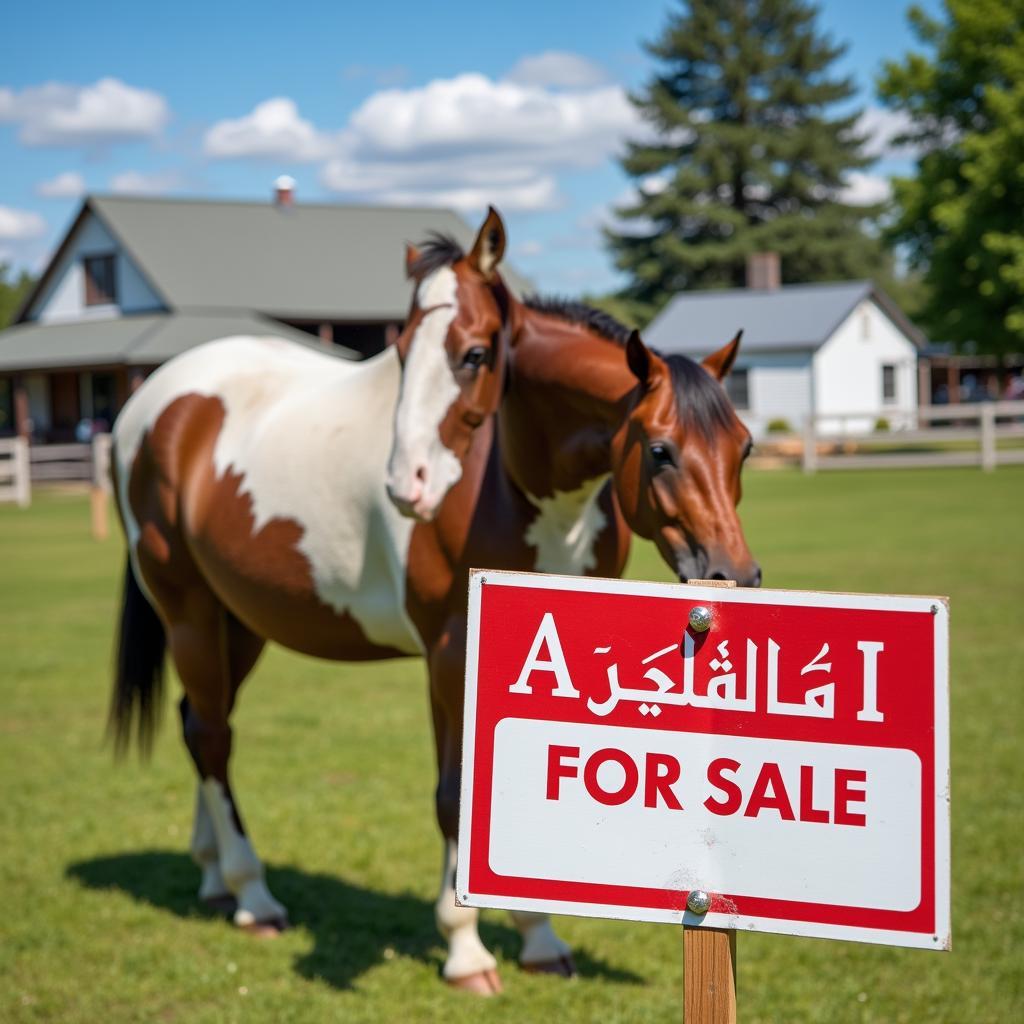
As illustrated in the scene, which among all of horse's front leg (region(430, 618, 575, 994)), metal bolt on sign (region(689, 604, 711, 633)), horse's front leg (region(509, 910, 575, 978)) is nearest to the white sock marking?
horse's front leg (region(430, 618, 575, 994))

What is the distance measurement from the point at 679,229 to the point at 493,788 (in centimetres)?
5715

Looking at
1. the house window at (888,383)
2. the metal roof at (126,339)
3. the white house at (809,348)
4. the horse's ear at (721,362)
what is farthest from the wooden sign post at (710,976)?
the house window at (888,383)

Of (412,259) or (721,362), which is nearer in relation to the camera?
(721,362)

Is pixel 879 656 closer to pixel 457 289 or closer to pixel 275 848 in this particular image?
pixel 457 289

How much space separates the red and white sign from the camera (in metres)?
2.03

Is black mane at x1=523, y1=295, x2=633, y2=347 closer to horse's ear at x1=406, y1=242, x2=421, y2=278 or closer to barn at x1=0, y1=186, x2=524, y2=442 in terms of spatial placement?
horse's ear at x1=406, y1=242, x2=421, y2=278

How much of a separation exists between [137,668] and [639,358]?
125 inches

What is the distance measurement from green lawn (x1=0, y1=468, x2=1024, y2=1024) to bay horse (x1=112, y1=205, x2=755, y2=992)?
28 cm

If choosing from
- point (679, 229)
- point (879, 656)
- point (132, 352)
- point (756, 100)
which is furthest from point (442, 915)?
point (756, 100)

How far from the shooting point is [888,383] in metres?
46.2

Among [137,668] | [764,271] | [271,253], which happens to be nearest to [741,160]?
[764,271]

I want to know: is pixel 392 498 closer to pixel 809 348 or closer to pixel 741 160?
pixel 809 348

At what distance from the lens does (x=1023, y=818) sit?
532 cm

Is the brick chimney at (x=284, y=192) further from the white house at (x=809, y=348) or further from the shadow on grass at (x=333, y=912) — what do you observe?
the shadow on grass at (x=333, y=912)
